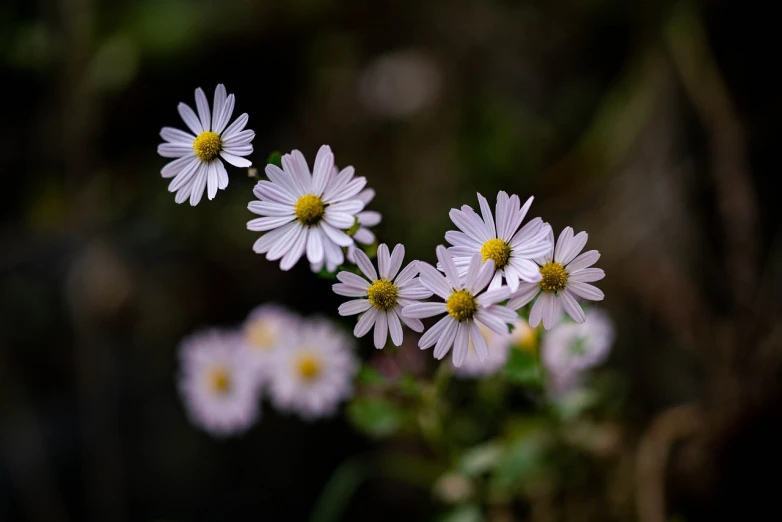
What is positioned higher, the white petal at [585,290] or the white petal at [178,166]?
the white petal at [178,166]

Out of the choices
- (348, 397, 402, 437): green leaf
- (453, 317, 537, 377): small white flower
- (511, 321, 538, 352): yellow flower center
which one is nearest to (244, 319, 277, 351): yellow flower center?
(348, 397, 402, 437): green leaf

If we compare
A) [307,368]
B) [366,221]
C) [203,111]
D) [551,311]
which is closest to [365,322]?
[366,221]

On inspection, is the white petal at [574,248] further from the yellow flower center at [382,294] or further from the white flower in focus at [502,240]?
the yellow flower center at [382,294]

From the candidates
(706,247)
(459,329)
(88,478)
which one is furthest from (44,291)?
(706,247)

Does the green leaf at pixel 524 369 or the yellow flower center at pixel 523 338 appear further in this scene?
the yellow flower center at pixel 523 338

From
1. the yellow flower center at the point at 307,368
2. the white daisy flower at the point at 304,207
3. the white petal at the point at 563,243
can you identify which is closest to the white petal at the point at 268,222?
the white daisy flower at the point at 304,207

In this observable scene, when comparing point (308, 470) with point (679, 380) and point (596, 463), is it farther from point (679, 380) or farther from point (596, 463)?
point (679, 380)

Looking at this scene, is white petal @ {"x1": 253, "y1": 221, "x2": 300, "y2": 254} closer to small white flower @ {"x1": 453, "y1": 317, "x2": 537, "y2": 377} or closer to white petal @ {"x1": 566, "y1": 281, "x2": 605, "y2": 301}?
white petal @ {"x1": 566, "y1": 281, "x2": 605, "y2": 301}
